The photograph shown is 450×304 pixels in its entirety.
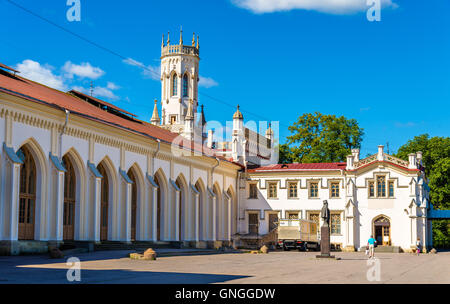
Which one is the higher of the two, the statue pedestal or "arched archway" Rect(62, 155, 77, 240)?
A: "arched archway" Rect(62, 155, 77, 240)

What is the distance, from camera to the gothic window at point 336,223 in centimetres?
5825

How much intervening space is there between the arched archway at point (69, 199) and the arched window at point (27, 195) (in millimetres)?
3127

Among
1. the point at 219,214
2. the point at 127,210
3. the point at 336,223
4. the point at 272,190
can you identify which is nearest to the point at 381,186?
the point at 336,223

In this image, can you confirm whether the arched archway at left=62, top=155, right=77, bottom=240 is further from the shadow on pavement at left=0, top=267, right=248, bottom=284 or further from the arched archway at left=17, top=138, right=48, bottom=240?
the shadow on pavement at left=0, top=267, right=248, bottom=284

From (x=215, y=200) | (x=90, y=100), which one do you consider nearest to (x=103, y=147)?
(x=90, y=100)

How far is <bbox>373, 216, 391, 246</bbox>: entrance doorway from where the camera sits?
183ft

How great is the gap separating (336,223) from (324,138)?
19.1m

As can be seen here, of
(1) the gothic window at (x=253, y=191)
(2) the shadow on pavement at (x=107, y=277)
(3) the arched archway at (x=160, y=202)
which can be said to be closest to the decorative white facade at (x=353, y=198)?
(1) the gothic window at (x=253, y=191)

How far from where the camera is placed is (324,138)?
2975 inches

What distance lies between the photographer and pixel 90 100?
4612cm

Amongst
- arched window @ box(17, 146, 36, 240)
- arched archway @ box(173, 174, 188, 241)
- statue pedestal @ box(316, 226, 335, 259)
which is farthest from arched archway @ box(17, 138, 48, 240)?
arched archway @ box(173, 174, 188, 241)

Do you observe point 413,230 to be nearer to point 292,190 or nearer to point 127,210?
point 292,190

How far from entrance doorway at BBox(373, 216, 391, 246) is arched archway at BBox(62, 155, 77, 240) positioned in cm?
2991
